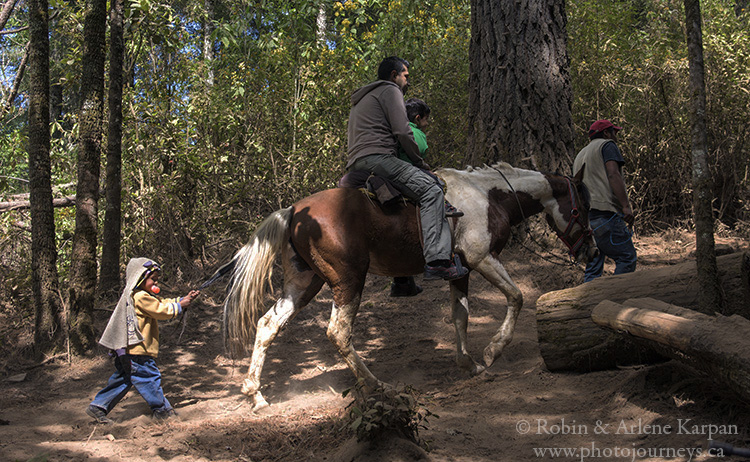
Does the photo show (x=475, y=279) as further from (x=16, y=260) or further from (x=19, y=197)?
(x=19, y=197)

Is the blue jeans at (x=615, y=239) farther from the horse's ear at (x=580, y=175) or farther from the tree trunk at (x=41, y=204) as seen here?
the tree trunk at (x=41, y=204)

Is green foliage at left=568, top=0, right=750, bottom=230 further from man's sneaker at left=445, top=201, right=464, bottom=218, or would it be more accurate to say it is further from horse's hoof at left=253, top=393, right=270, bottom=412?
horse's hoof at left=253, top=393, right=270, bottom=412

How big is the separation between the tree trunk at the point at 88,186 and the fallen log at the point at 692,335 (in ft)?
19.4

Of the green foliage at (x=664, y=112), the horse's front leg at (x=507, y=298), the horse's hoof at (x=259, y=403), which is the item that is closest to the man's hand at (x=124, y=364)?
the horse's hoof at (x=259, y=403)

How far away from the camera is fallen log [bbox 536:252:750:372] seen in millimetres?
4273

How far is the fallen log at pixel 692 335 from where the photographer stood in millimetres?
3199

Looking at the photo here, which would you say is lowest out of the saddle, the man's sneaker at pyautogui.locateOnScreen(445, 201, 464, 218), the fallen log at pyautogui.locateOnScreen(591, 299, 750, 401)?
the fallen log at pyautogui.locateOnScreen(591, 299, 750, 401)

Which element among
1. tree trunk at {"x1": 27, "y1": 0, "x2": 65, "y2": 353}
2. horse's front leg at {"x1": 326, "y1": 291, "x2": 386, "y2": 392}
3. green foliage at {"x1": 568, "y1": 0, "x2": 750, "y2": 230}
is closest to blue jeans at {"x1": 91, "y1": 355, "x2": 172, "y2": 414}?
horse's front leg at {"x1": 326, "y1": 291, "x2": 386, "y2": 392}

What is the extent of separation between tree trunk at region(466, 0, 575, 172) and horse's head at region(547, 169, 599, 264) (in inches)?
76.2

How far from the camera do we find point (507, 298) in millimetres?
5844

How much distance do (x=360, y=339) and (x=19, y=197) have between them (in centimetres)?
638

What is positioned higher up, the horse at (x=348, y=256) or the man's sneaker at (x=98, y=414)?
the horse at (x=348, y=256)

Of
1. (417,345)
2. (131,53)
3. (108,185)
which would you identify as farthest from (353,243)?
(131,53)

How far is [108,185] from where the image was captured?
8055mm
